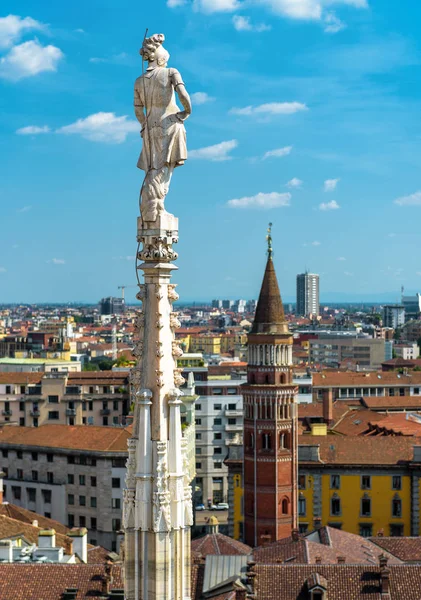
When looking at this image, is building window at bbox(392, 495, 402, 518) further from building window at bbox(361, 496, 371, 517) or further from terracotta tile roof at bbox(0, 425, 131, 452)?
terracotta tile roof at bbox(0, 425, 131, 452)

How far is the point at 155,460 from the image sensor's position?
6320mm

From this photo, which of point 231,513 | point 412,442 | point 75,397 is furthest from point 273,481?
point 75,397

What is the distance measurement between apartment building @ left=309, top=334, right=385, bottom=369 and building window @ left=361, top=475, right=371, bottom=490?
7799 cm

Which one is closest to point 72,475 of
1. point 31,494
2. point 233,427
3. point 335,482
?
point 31,494

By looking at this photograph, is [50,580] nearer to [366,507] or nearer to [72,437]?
[366,507]

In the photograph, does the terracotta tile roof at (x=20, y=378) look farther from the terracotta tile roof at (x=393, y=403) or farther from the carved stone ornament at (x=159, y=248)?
the carved stone ornament at (x=159, y=248)

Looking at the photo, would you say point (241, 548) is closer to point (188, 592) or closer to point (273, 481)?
point (273, 481)

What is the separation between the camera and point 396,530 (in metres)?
44.8

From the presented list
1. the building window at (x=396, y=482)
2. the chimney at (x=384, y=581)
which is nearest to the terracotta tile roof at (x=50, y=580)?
the chimney at (x=384, y=581)

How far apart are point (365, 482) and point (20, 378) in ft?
86.6

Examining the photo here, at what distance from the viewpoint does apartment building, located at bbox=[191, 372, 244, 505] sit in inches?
2339

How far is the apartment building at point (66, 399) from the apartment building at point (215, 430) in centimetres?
536

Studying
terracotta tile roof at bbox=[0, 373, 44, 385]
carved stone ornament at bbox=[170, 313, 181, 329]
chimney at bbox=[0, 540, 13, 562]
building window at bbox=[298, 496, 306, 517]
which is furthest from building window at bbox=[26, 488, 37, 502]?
carved stone ornament at bbox=[170, 313, 181, 329]

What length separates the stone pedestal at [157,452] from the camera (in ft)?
20.2
